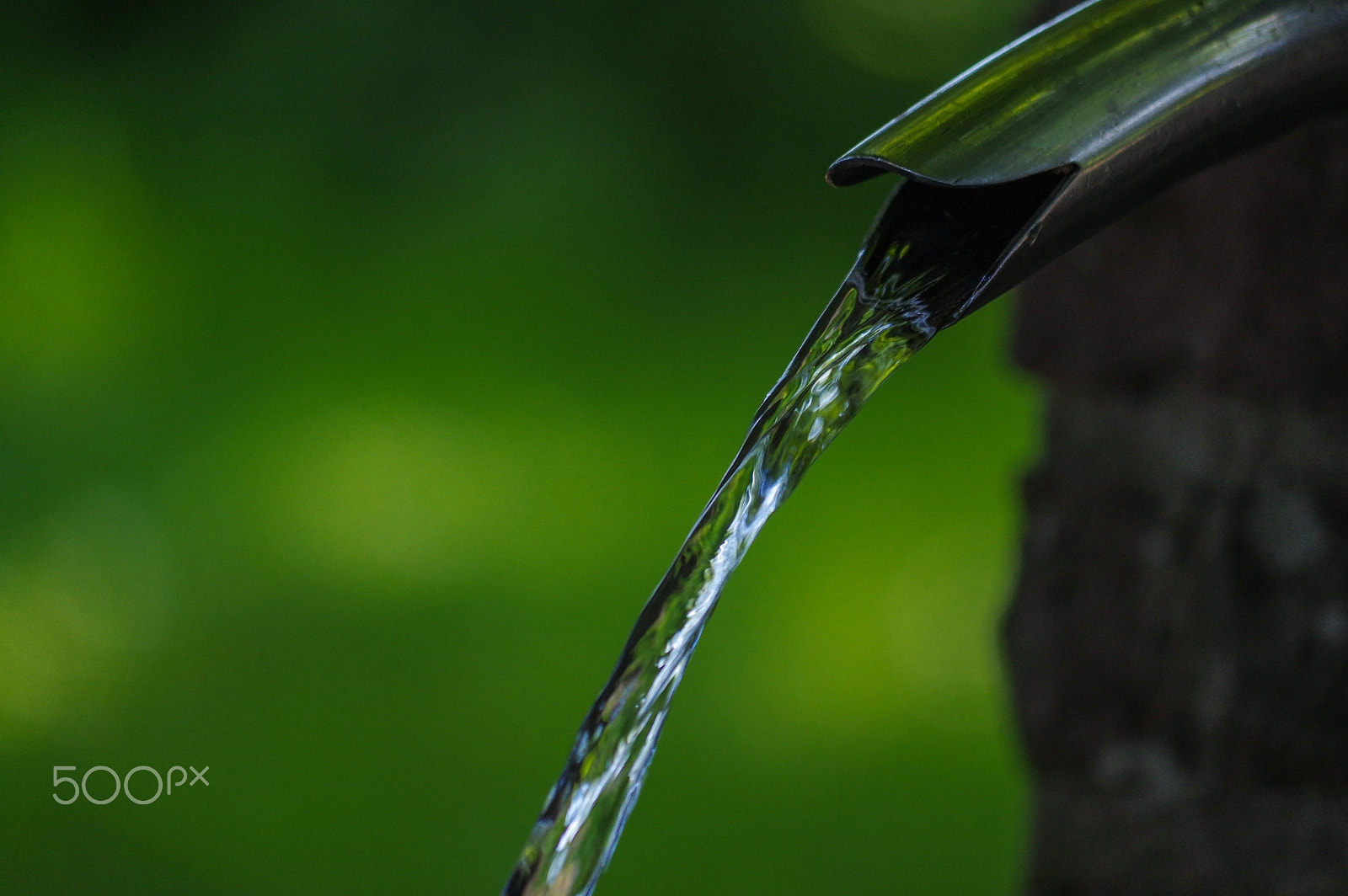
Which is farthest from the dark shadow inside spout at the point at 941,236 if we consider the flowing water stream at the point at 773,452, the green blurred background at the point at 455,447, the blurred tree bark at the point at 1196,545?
the green blurred background at the point at 455,447

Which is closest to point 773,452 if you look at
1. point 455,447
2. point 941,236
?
point 941,236

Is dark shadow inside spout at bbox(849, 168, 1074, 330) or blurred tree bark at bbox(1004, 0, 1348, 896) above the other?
dark shadow inside spout at bbox(849, 168, 1074, 330)

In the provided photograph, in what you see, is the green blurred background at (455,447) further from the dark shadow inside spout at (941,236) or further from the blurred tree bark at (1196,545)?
the dark shadow inside spout at (941,236)

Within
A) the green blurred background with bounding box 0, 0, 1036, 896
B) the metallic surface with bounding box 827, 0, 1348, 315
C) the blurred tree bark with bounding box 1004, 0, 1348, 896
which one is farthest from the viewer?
the green blurred background with bounding box 0, 0, 1036, 896

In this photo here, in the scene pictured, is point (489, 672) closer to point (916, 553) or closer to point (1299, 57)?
point (916, 553)

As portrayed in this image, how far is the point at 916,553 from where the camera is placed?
2150 millimetres

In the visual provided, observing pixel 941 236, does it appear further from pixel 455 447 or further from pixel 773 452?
pixel 455 447

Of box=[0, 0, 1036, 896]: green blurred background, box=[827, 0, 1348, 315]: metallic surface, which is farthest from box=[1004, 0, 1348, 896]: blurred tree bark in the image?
box=[0, 0, 1036, 896]: green blurred background

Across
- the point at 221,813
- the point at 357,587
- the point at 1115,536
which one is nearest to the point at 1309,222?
the point at 1115,536

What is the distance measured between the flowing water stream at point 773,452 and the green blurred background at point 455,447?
138 centimetres

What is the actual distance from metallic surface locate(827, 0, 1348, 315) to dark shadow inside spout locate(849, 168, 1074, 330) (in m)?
0.02

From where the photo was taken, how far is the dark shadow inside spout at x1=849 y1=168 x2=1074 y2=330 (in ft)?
0.89

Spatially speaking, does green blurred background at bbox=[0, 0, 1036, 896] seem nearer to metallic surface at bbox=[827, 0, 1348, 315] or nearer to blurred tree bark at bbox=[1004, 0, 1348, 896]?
blurred tree bark at bbox=[1004, 0, 1348, 896]

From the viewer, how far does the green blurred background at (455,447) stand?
5.98 ft
